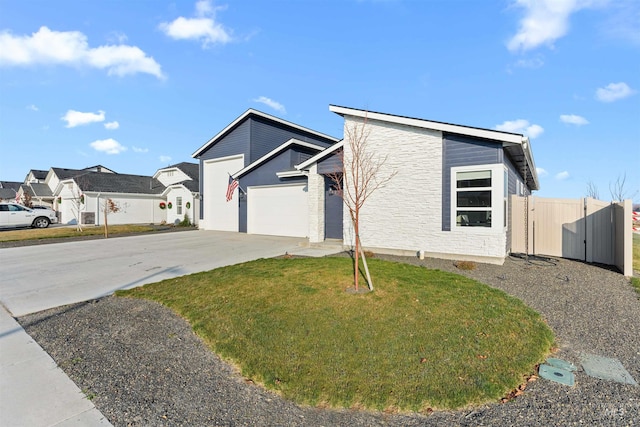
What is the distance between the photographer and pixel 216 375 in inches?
129

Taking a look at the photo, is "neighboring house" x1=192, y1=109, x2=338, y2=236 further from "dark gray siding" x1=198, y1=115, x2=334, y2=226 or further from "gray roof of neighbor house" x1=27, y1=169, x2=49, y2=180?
"gray roof of neighbor house" x1=27, y1=169, x2=49, y2=180

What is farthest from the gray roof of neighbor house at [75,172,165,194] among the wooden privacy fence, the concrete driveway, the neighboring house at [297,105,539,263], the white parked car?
the wooden privacy fence

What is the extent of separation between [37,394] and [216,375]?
164cm

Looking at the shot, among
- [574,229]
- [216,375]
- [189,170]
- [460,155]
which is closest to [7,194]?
[189,170]

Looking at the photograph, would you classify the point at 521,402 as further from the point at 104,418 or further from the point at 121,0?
the point at 121,0

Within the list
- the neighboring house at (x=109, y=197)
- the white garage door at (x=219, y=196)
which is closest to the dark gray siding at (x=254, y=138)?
the white garage door at (x=219, y=196)

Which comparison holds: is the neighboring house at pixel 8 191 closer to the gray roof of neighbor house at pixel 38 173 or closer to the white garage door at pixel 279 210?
the gray roof of neighbor house at pixel 38 173

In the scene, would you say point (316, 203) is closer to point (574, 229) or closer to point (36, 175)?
point (574, 229)

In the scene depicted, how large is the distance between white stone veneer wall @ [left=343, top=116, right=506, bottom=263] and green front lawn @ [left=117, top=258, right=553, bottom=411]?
262cm

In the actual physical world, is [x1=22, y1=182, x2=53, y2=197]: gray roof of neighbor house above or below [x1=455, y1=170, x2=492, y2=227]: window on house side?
above

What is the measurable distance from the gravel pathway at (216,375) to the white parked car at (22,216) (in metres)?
22.1

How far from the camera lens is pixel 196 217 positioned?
80.1 ft

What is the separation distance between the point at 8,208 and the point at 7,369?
24.4m

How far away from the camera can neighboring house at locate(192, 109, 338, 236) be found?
15.6 metres
